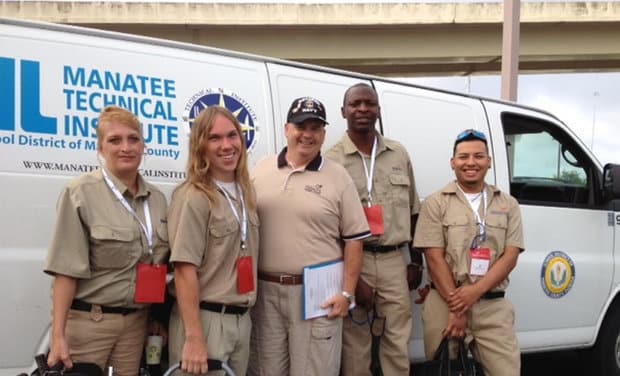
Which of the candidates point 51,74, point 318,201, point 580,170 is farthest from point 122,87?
point 580,170

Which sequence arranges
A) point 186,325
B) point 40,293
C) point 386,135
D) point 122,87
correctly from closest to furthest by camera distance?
1. point 186,325
2. point 40,293
3. point 122,87
4. point 386,135

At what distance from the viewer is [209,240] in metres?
2.64

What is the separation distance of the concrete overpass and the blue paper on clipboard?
1310 cm

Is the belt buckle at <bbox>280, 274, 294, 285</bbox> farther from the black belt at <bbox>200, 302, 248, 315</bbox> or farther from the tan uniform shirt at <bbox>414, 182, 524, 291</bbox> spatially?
the tan uniform shirt at <bbox>414, 182, 524, 291</bbox>

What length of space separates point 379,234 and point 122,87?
1.51m

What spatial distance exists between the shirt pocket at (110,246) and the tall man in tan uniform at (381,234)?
1.32 metres

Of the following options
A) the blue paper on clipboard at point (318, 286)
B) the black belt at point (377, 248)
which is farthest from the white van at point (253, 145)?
the blue paper on clipboard at point (318, 286)

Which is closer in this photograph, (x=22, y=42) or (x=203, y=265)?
(x=203, y=265)

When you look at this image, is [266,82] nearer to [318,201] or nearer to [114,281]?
[318,201]

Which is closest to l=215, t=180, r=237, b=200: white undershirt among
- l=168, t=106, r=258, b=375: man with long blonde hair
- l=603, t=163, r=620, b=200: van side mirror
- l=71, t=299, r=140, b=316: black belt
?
l=168, t=106, r=258, b=375: man with long blonde hair

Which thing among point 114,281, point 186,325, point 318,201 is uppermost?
point 318,201

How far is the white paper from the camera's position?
113 inches

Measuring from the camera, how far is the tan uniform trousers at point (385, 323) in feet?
11.2

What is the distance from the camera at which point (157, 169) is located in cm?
317
